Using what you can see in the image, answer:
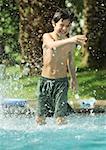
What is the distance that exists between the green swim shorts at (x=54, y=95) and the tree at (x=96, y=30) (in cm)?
692

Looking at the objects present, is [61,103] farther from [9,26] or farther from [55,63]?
[9,26]

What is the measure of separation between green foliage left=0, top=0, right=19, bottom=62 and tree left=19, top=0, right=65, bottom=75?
13.4 feet

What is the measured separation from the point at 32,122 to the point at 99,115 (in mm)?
1120

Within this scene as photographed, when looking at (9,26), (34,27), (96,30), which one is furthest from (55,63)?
(9,26)

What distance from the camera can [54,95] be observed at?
7105 mm

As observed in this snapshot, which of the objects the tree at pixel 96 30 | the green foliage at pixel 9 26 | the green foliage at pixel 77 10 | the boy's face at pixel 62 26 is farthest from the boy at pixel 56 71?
the green foliage at pixel 9 26

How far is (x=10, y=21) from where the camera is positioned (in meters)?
Result: 18.0

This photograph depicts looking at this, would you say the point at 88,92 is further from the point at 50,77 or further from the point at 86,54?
the point at 50,77

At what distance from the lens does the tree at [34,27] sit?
42.2ft

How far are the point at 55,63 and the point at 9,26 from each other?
11.2 m

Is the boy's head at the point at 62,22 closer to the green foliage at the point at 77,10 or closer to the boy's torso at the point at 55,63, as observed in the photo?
the boy's torso at the point at 55,63

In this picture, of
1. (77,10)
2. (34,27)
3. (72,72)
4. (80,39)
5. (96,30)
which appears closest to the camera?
(80,39)

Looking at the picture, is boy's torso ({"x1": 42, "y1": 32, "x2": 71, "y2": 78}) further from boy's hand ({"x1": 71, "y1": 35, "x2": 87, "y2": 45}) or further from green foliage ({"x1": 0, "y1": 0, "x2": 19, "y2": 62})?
green foliage ({"x1": 0, "y1": 0, "x2": 19, "y2": 62})

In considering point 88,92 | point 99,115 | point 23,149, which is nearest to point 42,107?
point 23,149
